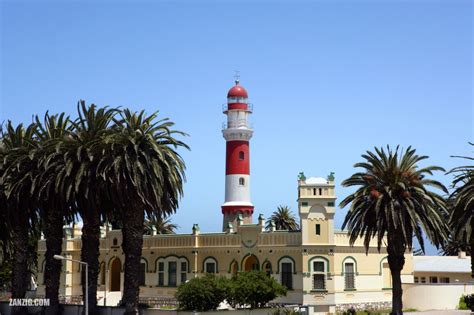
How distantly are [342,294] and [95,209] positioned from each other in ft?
75.2

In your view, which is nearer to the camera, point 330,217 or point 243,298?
point 243,298

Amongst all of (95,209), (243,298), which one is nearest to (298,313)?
(243,298)

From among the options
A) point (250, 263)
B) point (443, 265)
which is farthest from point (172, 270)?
point (443, 265)

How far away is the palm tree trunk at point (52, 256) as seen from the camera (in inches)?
2142

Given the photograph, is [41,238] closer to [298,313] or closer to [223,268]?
[223,268]

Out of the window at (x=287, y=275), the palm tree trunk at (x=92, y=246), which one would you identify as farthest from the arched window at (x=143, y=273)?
the palm tree trunk at (x=92, y=246)

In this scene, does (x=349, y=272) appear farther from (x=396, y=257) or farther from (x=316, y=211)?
(x=396, y=257)

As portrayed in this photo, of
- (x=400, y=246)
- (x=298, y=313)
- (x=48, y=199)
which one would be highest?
(x=48, y=199)

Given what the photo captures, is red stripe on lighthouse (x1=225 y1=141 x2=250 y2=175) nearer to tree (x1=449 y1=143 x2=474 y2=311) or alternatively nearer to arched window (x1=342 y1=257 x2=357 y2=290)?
arched window (x1=342 y1=257 x2=357 y2=290)

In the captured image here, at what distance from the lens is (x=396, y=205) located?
4759 cm

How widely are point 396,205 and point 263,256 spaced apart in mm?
18531

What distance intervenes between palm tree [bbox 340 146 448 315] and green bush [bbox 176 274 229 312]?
10.4 meters

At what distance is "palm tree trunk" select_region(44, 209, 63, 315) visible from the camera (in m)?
54.4

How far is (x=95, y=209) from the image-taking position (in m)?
51.0
